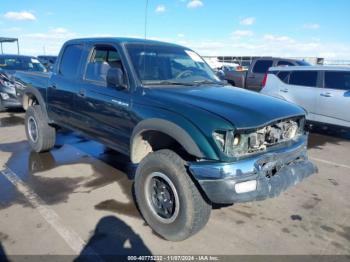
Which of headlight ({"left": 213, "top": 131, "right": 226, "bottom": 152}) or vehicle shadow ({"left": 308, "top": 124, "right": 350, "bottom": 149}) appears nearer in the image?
headlight ({"left": 213, "top": 131, "right": 226, "bottom": 152})

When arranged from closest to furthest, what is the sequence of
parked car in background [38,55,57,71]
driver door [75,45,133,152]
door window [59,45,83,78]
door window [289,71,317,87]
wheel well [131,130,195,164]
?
1. wheel well [131,130,195,164]
2. driver door [75,45,133,152]
3. door window [59,45,83,78]
4. door window [289,71,317,87]
5. parked car in background [38,55,57,71]

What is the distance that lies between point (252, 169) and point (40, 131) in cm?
413

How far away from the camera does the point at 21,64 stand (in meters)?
10.8

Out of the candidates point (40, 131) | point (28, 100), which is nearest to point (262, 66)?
point (28, 100)

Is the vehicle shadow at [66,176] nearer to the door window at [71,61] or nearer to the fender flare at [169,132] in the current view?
the fender flare at [169,132]

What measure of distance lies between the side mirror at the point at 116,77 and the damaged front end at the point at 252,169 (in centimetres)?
135

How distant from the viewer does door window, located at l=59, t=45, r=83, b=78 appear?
471 cm

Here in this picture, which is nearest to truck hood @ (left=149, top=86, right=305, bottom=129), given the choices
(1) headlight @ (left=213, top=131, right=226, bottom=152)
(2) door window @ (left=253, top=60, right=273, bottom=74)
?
(1) headlight @ (left=213, top=131, right=226, bottom=152)

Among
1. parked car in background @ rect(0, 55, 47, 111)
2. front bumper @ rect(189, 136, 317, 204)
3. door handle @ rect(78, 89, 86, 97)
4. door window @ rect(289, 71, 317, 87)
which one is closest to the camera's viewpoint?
front bumper @ rect(189, 136, 317, 204)

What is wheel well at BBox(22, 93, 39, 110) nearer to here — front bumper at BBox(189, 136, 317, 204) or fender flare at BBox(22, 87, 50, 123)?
fender flare at BBox(22, 87, 50, 123)

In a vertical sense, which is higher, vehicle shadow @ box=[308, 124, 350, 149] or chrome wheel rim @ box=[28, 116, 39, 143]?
chrome wheel rim @ box=[28, 116, 39, 143]

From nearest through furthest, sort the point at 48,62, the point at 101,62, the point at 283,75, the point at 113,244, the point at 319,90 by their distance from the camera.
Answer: the point at 113,244
the point at 101,62
the point at 319,90
the point at 283,75
the point at 48,62

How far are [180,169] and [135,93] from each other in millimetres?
1075

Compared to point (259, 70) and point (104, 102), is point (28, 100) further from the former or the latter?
point (259, 70)
